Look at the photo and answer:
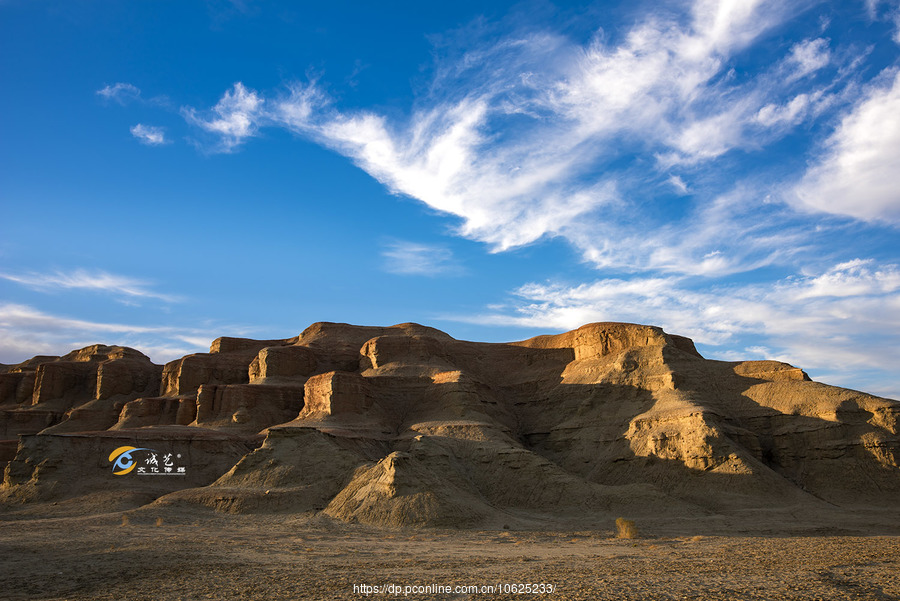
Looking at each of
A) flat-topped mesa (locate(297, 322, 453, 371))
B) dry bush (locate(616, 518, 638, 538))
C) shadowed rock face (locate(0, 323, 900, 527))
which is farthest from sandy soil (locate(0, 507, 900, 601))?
flat-topped mesa (locate(297, 322, 453, 371))

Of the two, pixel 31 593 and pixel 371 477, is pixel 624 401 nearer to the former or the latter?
pixel 371 477

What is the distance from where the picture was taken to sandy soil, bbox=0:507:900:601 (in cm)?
1539

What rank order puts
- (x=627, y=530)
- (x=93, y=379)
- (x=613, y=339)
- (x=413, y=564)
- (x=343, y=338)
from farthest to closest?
(x=93, y=379) → (x=343, y=338) → (x=613, y=339) → (x=627, y=530) → (x=413, y=564)

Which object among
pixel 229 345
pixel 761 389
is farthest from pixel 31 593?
pixel 229 345

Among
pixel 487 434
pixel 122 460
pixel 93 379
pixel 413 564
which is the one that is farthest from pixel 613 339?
pixel 93 379

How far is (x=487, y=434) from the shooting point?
52.8 metres

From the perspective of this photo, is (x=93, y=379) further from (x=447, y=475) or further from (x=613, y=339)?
(x=613, y=339)

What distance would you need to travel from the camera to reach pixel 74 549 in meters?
22.1

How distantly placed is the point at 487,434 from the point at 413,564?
32.8m

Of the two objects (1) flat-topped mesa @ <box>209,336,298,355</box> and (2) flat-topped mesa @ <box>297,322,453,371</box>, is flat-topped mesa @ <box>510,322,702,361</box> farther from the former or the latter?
(1) flat-topped mesa @ <box>209,336,298,355</box>

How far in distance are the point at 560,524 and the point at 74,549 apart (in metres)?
25.4

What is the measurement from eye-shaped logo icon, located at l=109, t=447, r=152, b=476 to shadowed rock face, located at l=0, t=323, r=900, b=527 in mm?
606

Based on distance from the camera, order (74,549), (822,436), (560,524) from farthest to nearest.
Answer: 1. (822,436)
2. (560,524)
3. (74,549)

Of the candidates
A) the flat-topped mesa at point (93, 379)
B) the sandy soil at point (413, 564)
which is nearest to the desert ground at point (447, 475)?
the sandy soil at point (413, 564)
